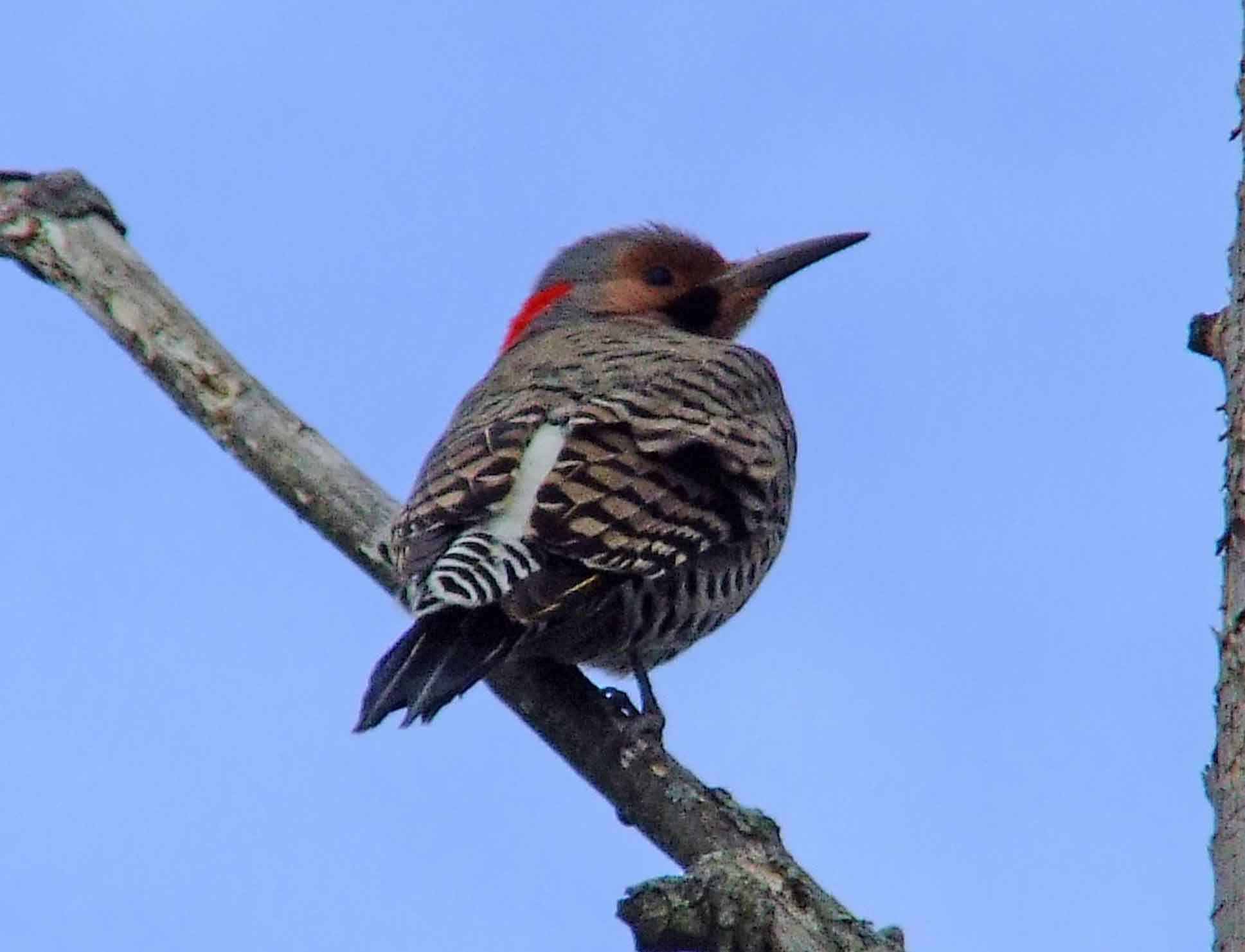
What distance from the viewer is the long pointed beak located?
7.21 meters

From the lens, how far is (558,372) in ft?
19.1

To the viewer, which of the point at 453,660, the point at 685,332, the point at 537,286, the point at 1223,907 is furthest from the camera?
the point at 537,286

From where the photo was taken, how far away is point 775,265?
7.26 m

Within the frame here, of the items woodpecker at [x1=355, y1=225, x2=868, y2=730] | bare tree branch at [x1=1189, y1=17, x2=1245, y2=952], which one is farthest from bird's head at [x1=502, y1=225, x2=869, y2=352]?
bare tree branch at [x1=1189, y1=17, x2=1245, y2=952]

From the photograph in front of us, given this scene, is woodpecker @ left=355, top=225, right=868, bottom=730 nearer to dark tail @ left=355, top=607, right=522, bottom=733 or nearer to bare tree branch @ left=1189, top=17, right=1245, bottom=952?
dark tail @ left=355, top=607, right=522, bottom=733

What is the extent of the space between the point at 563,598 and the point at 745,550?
106 centimetres

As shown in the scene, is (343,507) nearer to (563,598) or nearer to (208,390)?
(208,390)

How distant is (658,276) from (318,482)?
2.35 metres

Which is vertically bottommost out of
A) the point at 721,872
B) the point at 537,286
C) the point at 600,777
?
the point at 721,872

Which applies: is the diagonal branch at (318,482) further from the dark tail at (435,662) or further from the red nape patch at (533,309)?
the red nape patch at (533,309)

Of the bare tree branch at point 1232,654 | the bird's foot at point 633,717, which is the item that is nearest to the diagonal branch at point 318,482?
the bird's foot at point 633,717

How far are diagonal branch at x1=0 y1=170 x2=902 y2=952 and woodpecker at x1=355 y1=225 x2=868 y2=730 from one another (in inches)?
6.7

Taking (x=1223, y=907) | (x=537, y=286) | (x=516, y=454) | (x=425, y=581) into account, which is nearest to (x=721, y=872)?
(x=1223, y=907)

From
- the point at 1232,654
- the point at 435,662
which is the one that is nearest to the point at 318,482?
the point at 435,662
